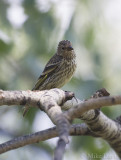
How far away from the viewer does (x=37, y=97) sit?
139 inches

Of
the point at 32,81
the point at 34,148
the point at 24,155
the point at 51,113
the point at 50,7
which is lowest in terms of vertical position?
the point at 51,113

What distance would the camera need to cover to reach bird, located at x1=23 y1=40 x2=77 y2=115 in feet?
20.8

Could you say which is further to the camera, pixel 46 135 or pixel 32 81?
pixel 32 81

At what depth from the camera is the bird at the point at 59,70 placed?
20.8 feet

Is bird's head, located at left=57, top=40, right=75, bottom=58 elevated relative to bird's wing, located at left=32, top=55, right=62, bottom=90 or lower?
elevated

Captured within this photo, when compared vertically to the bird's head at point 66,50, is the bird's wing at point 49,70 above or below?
below

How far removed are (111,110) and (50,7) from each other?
2369 millimetres

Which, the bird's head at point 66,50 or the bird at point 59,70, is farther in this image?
the bird's head at point 66,50

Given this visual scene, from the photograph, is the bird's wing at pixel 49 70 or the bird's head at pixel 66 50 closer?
the bird's wing at pixel 49 70

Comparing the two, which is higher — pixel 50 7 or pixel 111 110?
pixel 50 7

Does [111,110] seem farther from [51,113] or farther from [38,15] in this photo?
[51,113]

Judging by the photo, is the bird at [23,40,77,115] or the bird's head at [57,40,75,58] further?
the bird's head at [57,40,75,58]

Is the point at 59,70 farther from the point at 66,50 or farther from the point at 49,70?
the point at 66,50

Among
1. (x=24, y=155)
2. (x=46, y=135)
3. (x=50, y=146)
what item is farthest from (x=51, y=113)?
(x=50, y=146)
